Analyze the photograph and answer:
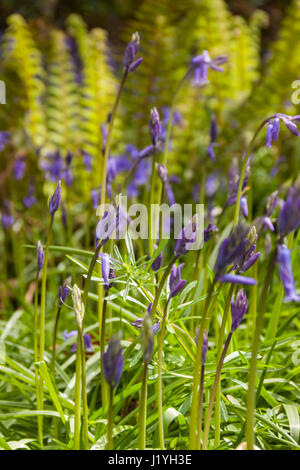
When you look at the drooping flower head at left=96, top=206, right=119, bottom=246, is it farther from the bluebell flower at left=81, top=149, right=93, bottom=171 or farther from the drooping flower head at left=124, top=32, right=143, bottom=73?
the bluebell flower at left=81, top=149, right=93, bottom=171

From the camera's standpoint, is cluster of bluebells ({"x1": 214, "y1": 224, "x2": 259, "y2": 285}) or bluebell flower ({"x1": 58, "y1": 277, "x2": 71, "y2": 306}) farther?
bluebell flower ({"x1": 58, "y1": 277, "x2": 71, "y2": 306})

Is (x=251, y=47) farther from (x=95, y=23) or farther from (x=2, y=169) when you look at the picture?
(x=95, y=23)

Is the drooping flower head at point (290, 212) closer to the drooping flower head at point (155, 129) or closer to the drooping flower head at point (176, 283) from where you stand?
the drooping flower head at point (176, 283)

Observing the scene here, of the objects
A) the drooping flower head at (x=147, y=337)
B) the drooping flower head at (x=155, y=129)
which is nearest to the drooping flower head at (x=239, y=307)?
the drooping flower head at (x=147, y=337)

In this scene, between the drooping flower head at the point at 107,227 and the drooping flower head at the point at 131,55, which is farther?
the drooping flower head at the point at 131,55

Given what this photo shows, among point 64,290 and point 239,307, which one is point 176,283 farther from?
point 64,290

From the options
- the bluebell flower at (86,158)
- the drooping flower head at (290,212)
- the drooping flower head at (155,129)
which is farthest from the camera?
the bluebell flower at (86,158)

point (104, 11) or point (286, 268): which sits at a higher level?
point (104, 11)

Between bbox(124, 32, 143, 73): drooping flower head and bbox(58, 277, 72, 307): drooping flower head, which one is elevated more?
bbox(124, 32, 143, 73): drooping flower head

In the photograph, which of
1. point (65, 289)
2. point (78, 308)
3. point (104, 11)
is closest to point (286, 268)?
point (78, 308)

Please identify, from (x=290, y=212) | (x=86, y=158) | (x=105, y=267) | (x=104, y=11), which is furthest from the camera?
(x=104, y=11)

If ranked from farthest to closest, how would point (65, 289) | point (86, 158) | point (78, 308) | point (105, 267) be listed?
point (86, 158), point (65, 289), point (105, 267), point (78, 308)

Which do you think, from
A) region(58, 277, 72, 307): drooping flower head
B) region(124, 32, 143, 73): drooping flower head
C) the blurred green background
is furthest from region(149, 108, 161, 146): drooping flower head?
the blurred green background

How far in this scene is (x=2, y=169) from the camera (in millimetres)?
3090
